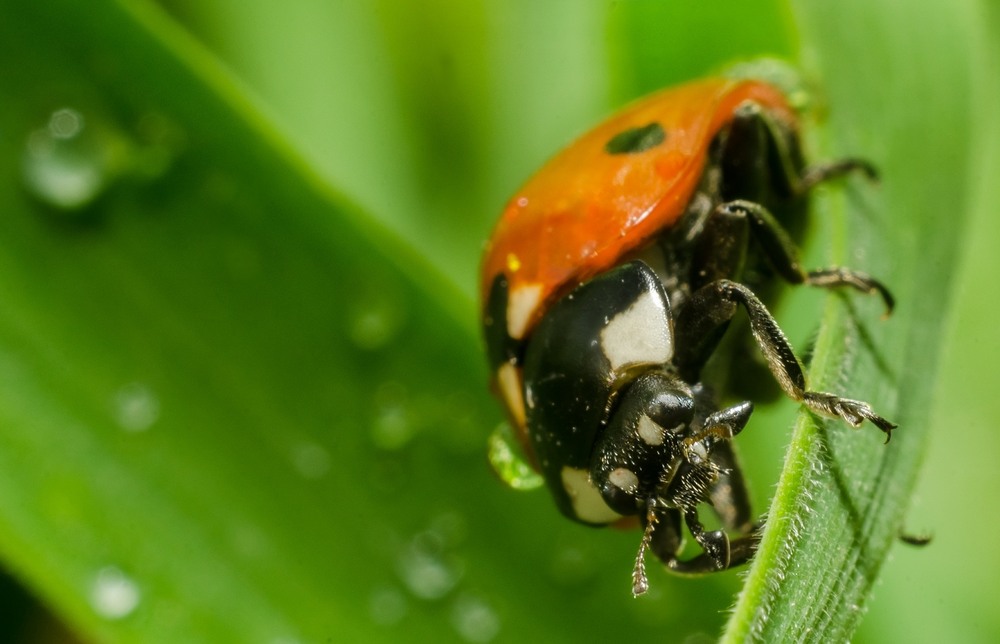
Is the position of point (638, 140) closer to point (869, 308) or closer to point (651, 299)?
point (651, 299)

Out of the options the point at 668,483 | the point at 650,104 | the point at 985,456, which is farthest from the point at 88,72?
the point at 985,456

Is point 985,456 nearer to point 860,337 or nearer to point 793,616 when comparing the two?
point 860,337

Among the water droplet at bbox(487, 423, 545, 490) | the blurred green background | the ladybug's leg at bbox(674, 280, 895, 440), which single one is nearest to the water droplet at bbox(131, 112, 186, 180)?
the blurred green background

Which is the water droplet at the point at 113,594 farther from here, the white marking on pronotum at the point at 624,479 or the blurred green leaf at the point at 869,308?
the blurred green leaf at the point at 869,308

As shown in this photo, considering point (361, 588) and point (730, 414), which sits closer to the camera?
point (730, 414)

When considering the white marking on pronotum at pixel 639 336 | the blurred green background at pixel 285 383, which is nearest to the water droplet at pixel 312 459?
the blurred green background at pixel 285 383

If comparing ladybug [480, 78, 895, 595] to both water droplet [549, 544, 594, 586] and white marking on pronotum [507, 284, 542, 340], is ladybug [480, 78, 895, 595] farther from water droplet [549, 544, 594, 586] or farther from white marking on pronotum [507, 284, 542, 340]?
water droplet [549, 544, 594, 586]
